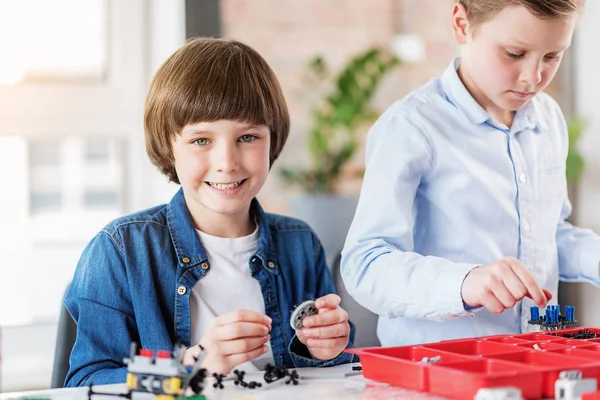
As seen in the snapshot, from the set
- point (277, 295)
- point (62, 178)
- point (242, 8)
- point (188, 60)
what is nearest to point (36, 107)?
point (62, 178)

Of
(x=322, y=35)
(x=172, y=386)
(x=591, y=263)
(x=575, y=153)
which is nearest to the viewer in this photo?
(x=172, y=386)

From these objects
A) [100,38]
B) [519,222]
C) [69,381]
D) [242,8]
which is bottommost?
[69,381]

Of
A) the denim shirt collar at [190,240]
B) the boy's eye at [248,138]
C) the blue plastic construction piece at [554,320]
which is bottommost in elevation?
the blue plastic construction piece at [554,320]

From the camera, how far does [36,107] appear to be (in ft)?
7.52

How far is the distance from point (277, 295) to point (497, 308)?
458mm

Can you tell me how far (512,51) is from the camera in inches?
52.6

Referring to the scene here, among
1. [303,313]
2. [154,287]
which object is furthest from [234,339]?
[154,287]

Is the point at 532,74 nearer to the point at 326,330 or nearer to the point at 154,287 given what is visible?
the point at 326,330

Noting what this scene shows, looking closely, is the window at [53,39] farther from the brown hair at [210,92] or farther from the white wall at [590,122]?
the white wall at [590,122]

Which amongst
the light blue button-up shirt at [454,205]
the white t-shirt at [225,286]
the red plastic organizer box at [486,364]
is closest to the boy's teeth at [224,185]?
the white t-shirt at [225,286]

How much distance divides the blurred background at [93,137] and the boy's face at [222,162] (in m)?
0.90

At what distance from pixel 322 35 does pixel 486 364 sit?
7.55 feet

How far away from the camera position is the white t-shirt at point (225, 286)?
4.43ft

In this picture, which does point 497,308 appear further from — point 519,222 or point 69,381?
point 69,381
